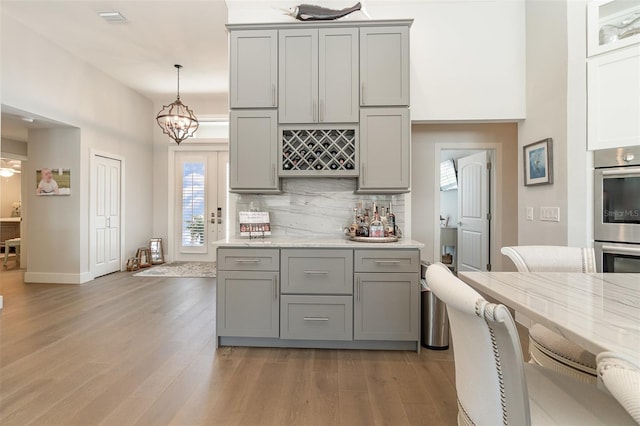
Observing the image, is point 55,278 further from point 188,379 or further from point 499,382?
point 499,382

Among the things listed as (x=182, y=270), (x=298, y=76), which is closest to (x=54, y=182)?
(x=182, y=270)

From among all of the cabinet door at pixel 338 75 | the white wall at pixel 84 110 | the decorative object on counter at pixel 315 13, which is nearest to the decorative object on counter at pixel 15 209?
the white wall at pixel 84 110

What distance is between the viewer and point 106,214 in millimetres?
5426

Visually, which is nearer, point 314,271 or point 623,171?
point 623,171

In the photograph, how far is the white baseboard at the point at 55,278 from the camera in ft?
15.8

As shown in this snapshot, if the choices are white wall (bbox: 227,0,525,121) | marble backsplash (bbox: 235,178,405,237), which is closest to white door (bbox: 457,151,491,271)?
white wall (bbox: 227,0,525,121)

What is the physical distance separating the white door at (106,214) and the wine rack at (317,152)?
13.2 ft

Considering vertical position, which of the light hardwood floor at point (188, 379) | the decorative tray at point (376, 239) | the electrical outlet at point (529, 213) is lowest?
the light hardwood floor at point (188, 379)

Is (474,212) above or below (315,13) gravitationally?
below

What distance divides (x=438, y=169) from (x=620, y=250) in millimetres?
2173

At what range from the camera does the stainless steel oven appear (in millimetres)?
2350

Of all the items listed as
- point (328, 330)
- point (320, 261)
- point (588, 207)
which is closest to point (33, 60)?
point (320, 261)

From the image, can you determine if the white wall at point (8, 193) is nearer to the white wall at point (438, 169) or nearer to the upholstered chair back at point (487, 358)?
the white wall at point (438, 169)

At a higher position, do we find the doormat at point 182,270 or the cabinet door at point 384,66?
the cabinet door at point 384,66
